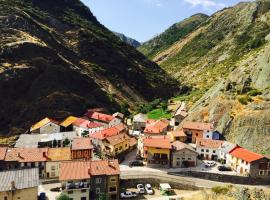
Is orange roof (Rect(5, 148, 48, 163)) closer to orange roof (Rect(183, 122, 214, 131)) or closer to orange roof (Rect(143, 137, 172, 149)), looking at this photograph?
orange roof (Rect(143, 137, 172, 149))

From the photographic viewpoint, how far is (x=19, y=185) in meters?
64.9

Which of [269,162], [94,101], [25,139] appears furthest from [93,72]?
[269,162]

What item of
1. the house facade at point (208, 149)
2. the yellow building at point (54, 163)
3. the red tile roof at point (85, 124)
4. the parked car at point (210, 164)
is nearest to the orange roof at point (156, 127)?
the red tile roof at point (85, 124)

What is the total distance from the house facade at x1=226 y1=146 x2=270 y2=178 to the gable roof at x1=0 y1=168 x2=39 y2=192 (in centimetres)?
4330

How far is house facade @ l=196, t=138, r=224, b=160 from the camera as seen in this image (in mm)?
89500

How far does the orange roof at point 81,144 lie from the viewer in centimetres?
8450

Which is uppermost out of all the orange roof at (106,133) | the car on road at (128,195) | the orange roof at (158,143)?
the orange roof at (106,133)

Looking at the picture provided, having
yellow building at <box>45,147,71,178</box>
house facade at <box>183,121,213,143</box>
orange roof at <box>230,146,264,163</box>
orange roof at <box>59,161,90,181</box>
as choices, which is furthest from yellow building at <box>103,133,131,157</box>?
orange roof at <box>230,146,264,163</box>

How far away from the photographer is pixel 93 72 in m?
162

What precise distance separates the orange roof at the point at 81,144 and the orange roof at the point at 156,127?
66.0 feet

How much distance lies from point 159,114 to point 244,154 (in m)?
55.2

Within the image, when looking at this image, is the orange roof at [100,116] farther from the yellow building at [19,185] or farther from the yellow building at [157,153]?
the yellow building at [19,185]

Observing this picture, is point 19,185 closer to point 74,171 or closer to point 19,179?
point 19,179

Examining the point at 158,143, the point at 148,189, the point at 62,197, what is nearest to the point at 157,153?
the point at 158,143
